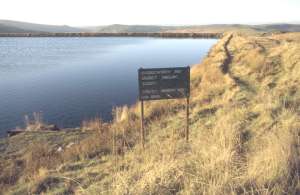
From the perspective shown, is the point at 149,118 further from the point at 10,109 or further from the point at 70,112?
the point at 10,109

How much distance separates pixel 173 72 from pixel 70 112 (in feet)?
39.9

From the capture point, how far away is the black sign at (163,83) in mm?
7887

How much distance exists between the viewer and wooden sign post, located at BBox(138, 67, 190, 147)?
788 centimetres

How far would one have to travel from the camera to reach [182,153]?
6.55 m

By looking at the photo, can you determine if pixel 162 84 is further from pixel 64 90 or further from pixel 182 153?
pixel 64 90

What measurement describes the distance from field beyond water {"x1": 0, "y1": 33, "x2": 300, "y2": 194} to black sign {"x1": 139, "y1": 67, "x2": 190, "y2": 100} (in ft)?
3.78

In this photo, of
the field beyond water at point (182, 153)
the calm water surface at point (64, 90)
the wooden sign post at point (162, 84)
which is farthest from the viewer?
the calm water surface at point (64, 90)

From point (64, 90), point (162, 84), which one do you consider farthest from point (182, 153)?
point (64, 90)

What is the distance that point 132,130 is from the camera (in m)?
9.98

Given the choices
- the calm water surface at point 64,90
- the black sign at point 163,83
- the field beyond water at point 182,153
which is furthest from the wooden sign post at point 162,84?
the calm water surface at point 64,90

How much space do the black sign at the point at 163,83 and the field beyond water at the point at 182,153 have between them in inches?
45.4

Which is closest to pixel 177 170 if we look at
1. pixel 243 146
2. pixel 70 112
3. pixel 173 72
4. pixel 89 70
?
pixel 243 146

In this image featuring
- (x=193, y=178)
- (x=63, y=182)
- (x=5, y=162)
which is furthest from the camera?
(x=5, y=162)

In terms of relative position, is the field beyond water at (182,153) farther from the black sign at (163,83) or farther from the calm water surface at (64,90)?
the calm water surface at (64,90)
